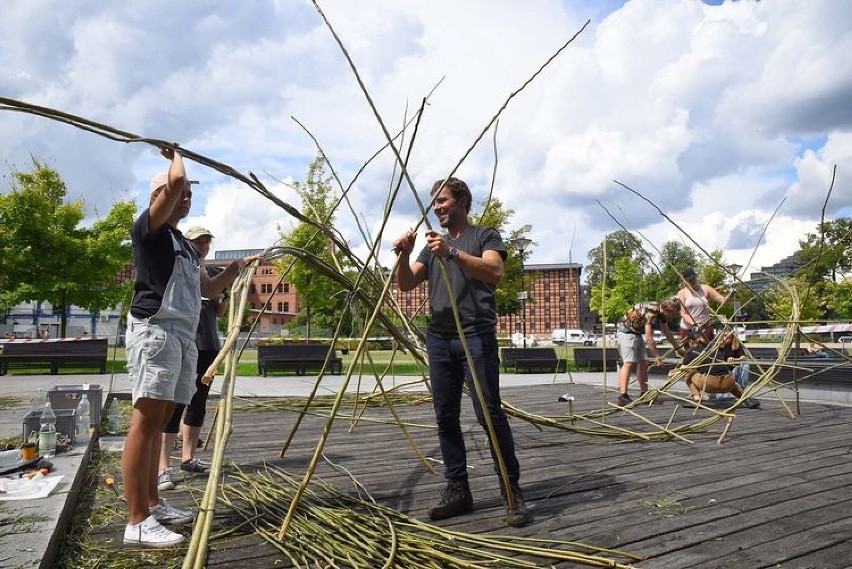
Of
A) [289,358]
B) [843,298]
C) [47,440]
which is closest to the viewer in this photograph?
[47,440]

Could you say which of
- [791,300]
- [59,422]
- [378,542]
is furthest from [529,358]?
[378,542]

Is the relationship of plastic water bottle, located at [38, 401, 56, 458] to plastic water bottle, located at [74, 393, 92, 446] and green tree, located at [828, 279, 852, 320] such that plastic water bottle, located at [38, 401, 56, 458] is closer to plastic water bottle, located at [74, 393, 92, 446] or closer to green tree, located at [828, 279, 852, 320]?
plastic water bottle, located at [74, 393, 92, 446]

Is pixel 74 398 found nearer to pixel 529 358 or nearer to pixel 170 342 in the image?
pixel 170 342

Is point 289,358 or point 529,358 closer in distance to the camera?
point 289,358

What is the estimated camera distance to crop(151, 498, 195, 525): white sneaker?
2.55 metres

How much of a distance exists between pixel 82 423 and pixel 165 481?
1201 millimetres

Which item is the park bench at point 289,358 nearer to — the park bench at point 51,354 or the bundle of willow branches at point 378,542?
the park bench at point 51,354

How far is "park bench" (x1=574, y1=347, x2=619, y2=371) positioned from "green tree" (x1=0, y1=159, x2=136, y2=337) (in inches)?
412

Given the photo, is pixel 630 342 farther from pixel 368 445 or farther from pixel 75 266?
pixel 75 266

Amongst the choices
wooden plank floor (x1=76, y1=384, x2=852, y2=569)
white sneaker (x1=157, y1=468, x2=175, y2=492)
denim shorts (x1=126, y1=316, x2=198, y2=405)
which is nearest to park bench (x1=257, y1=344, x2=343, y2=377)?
wooden plank floor (x1=76, y1=384, x2=852, y2=569)

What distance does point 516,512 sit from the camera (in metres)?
2.66

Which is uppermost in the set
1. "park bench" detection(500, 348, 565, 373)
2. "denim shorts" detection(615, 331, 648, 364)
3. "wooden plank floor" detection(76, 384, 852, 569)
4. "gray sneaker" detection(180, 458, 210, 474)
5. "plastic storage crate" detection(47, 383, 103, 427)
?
"denim shorts" detection(615, 331, 648, 364)

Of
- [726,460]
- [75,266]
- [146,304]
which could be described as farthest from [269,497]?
[75,266]

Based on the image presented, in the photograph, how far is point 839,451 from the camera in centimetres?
418
